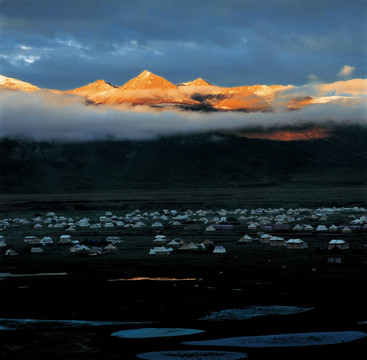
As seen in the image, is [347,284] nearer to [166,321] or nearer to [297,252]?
[166,321]

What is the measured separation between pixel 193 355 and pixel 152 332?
5.74m

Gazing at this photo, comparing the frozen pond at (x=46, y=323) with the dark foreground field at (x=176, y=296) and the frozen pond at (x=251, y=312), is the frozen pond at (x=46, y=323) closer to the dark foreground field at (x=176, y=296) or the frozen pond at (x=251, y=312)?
the dark foreground field at (x=176, y=296)

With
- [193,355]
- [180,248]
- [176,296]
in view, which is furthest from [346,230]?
[193,355]

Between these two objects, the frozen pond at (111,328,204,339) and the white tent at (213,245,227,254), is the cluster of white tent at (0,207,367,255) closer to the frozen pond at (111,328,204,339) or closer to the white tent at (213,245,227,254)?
the white tent at (213,245,227,254)

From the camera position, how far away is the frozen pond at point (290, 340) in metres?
38.1

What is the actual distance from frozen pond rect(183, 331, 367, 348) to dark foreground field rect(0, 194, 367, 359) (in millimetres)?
877

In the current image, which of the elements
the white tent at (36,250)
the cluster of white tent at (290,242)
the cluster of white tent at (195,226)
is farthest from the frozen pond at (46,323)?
the cluster of white tent at (290,242)

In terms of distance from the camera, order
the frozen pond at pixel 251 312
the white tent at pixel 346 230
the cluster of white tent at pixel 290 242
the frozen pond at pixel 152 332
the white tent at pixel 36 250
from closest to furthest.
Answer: the frozen pond at pixel 152 332 < the frozen pond at pixel 251 312 < the cluster of white tent at pixel 290 242 < the white tent at pixel 36 250 < the white tent at pixel 346 230

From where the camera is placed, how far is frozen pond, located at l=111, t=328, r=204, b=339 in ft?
132

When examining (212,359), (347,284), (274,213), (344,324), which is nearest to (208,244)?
(347,284)

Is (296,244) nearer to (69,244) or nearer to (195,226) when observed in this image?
(69,244)

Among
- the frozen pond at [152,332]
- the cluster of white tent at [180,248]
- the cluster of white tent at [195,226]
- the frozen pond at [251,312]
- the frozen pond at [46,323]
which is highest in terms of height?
the frozen pond at [251,312]

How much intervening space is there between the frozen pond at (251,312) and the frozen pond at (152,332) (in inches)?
143

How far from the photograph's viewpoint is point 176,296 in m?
51.9
